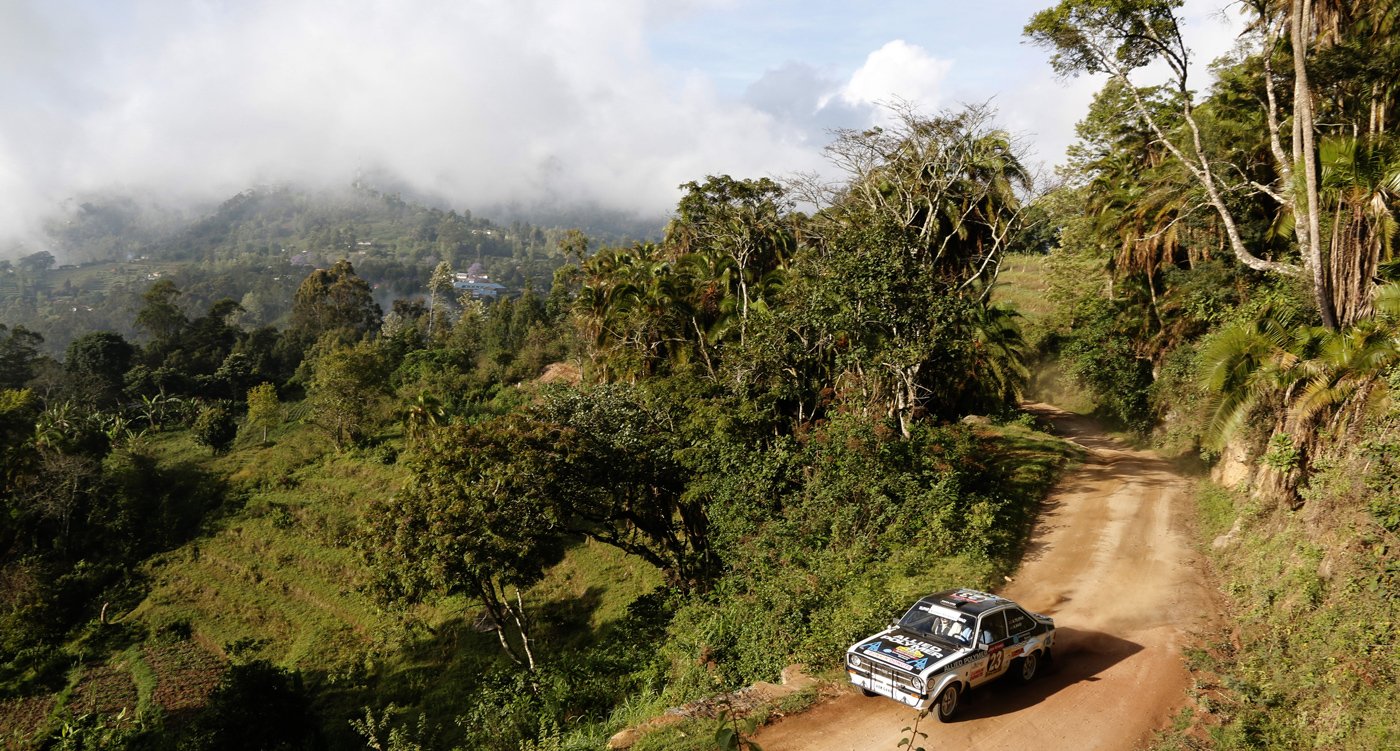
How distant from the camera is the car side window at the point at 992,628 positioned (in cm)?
940

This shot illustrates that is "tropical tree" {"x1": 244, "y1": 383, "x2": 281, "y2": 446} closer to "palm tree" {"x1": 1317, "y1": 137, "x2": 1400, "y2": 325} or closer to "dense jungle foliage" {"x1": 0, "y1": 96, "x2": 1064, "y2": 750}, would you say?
"dense jungle foliage" {"x1": 0, "y1": 96, "x2": 1064, "y2": 750}

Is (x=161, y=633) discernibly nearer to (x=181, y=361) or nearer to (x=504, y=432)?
(x=504, y=432)

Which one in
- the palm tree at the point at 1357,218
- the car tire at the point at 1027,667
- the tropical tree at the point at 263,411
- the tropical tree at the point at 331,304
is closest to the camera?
the car tire at the point at 1027,667

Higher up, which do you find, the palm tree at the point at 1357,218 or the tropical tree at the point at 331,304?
the palm tree at the point at 1357,218

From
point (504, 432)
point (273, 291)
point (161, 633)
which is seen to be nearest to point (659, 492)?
point (504, 432)

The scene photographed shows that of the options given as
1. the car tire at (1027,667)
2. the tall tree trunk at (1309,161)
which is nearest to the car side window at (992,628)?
the car tire at (1027,667)

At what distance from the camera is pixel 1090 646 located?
1114cm

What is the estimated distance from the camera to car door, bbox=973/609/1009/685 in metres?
9.34

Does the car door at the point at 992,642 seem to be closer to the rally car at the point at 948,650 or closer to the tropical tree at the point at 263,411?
the rally car at the point at 948,650

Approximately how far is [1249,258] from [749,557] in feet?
34.7

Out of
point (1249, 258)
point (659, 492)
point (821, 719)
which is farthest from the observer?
point (659, 492)

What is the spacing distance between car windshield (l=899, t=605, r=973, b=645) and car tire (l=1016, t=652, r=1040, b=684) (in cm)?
114

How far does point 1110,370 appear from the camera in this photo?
2508 centimetres

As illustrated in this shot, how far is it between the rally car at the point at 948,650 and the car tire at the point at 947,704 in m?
0.01
